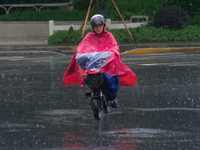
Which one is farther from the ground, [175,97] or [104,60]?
[104,60]

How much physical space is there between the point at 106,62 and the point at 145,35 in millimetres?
18172

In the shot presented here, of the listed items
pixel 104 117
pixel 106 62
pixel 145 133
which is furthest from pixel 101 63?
pixel 145 133

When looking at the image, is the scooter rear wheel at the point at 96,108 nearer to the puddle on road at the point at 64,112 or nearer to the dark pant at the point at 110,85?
the dark pant at the point at 110,85

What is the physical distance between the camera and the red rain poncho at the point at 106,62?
22.9 ft

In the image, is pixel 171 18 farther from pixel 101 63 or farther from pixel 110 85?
pixel 101 63

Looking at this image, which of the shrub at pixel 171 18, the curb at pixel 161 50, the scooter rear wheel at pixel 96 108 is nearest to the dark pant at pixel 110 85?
the scooter rear wheel at pixel 96 108

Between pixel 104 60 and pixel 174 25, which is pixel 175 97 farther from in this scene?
pixel 174 25

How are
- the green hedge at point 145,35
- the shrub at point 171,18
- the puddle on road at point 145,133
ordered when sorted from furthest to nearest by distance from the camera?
the shrub at point 171,18
the green hedge at point 145,35
the puddle on road at point 145,133

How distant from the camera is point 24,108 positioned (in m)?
8.12

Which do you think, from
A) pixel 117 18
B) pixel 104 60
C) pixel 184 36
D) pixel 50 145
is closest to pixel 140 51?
pixel 184 36

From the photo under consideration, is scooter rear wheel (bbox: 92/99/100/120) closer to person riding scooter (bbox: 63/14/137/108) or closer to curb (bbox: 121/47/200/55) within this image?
person riding scooter (bbox: 63/14/137/108)

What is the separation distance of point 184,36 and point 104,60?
19301mm

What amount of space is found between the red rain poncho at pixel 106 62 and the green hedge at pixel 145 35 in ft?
53.1

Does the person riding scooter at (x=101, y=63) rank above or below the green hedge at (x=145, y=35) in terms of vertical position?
above
